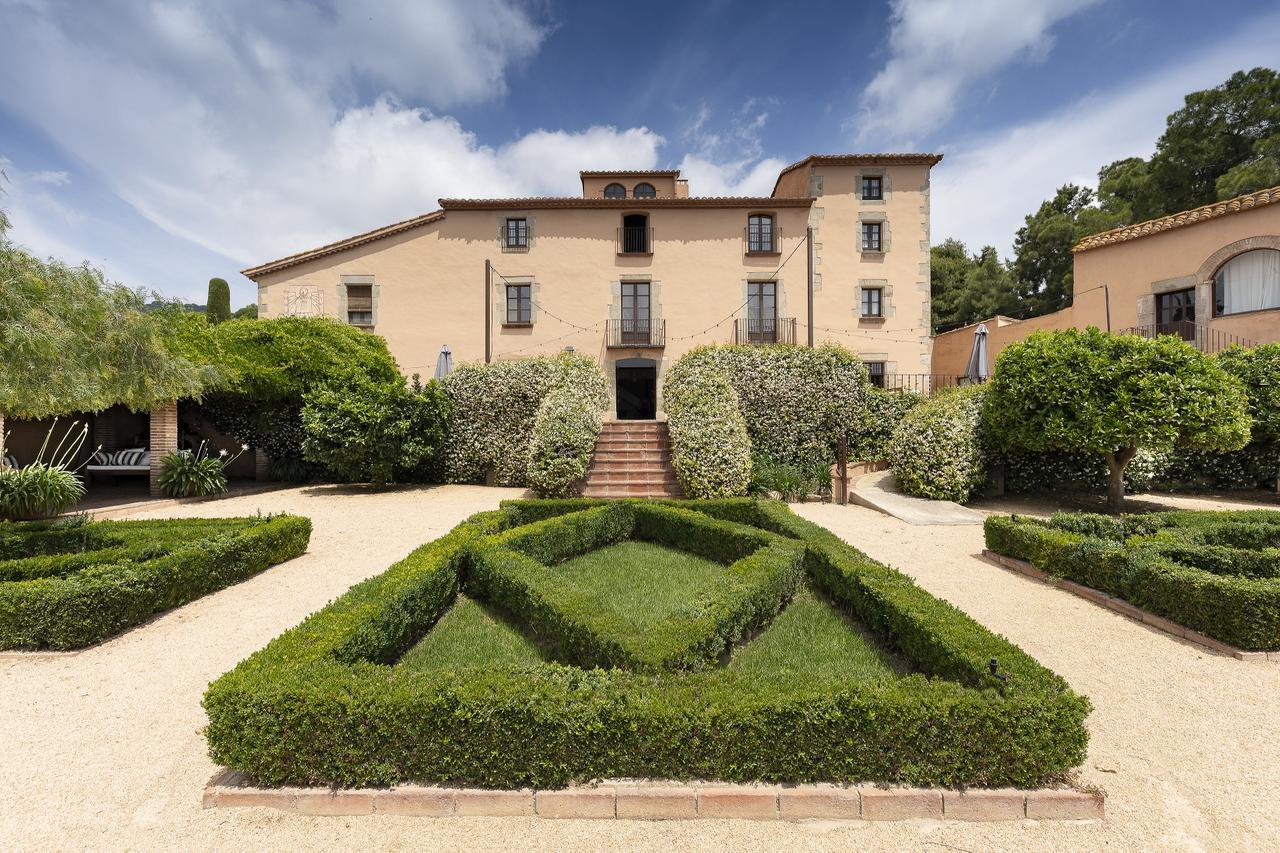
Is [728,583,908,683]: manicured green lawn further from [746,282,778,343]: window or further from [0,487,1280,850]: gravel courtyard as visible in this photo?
[746,282,778,343]: window

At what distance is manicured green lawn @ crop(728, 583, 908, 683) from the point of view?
→ 12.2 feet

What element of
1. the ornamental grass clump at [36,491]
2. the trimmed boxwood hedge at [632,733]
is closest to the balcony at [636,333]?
the ornamental grass clump at [36,491]

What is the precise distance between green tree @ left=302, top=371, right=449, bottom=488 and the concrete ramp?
32.1 feet

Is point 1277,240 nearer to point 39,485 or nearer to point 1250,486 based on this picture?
point 1250,486

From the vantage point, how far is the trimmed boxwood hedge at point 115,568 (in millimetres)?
4262

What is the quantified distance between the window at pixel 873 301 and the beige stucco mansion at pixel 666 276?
0.33 ft

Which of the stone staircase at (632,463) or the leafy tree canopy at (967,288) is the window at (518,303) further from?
the leafy tree canopy at (967,288)

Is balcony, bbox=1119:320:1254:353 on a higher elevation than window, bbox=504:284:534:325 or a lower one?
lower

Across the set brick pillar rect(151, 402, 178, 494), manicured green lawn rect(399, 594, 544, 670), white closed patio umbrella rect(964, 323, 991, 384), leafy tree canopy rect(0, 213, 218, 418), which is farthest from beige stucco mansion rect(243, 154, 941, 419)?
manicured green lawn rect(399, 594, 544, 670)

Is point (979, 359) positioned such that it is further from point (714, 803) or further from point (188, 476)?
point (188, 476)

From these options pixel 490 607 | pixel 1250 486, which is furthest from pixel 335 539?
pixel 1250 486

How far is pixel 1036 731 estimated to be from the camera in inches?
103

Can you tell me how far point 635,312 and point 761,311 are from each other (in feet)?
15.1

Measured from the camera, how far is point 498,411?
12.0m
